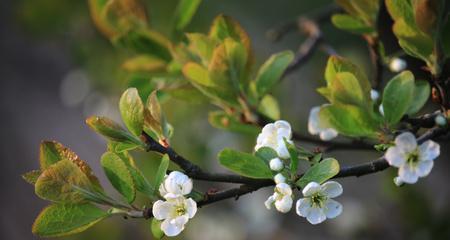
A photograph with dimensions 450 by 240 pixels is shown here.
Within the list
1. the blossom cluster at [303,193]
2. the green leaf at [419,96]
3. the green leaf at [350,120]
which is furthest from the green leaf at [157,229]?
the green leaf at [419,96]

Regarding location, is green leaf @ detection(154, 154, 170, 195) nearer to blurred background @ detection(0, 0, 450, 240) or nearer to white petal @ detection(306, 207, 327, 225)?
white petal @ detection(306, 207, 327, 225)

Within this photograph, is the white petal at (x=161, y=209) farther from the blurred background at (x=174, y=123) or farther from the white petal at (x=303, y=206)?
the blurred background at (x=174, y=123)

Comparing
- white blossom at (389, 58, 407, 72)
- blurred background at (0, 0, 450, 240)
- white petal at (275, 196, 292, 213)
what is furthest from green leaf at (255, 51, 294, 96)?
blurred background at (0, 0, 450, 240)

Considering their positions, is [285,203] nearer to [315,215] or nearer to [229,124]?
[315,215]

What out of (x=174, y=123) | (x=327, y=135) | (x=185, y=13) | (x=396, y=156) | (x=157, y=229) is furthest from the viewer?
(x=174, y=123)

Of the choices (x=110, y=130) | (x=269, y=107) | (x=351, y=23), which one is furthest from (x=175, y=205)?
(x=351, y=23)

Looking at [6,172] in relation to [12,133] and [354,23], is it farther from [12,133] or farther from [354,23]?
[354,23]
